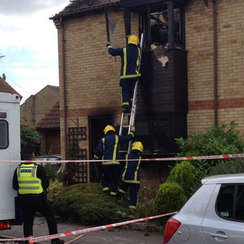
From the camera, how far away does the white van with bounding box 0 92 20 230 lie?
8.73 meters

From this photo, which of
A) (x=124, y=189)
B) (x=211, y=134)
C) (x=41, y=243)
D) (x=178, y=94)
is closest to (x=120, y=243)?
(x=41, y=243)

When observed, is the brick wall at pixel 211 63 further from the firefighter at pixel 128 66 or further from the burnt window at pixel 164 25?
the firefighter at pixel 128 66

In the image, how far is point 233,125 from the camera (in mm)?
11547

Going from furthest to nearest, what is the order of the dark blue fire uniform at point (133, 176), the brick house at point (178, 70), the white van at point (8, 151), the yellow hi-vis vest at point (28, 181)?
the brick house at point (178, 70) → the dark blue fire uniform at point (133, 176) → the white van at point (8, 151) → the yellow hi-vis vest at point (28, 181)

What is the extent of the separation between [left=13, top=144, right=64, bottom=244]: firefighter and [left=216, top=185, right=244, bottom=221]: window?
402cm

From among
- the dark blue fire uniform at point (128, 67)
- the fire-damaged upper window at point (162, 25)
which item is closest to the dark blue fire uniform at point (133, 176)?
the dark blue fire uniform at point (128, 67)

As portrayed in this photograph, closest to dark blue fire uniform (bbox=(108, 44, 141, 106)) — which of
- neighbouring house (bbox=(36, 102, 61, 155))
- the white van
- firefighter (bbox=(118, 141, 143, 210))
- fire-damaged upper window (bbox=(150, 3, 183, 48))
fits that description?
fire-damaged upper window (bbox=(150, 3, 183, 48))

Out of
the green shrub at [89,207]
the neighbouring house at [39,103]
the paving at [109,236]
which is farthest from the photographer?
the neighbouring house at [39,103]

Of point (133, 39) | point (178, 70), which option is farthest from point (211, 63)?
point (133, 39)

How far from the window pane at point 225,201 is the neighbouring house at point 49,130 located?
21.1m

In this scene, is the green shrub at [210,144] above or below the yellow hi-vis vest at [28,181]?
above

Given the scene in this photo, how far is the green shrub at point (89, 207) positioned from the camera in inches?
405

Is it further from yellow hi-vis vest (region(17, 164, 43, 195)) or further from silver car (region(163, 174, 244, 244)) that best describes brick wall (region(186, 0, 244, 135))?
silver car (region(163, 174, 244, 244))

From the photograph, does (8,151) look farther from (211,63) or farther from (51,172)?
(211,63)
